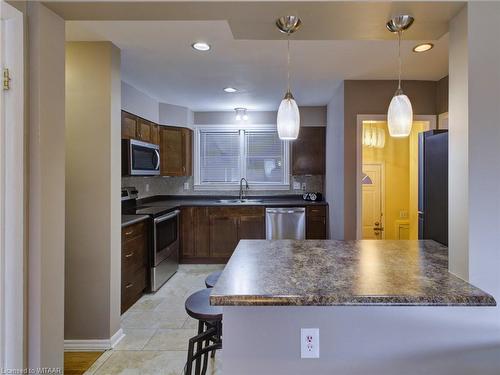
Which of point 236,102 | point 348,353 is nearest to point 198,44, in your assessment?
point 236,102

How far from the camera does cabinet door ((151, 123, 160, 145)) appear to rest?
443cm

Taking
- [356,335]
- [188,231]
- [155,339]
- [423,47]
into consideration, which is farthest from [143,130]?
[356,335]

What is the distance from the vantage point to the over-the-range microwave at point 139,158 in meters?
3.48

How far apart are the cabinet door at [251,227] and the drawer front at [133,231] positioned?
5.45 feet

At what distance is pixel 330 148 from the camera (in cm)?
467

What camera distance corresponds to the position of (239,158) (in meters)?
5.52

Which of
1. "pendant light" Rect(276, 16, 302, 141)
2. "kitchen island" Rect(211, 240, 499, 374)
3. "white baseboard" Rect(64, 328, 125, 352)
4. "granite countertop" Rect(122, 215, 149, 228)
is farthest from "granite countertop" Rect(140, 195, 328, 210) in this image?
"kitchen island" Rect(211, 240, 499, 374)

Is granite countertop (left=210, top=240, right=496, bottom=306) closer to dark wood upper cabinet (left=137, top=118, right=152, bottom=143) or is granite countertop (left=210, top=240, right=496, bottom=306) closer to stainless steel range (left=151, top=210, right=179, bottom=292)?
stainless steel range (left=151, top=210, right=179, bottom=292)

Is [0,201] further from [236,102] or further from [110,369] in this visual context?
[236,102]

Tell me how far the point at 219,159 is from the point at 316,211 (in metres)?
1.86

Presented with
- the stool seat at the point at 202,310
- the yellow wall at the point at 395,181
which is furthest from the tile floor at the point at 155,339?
the yellow wall at the point at 395,181

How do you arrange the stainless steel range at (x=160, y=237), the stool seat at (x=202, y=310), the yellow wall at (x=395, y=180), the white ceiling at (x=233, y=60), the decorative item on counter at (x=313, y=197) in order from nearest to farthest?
the stool seat at (x=202, y=310)
the white ceiling at (x=233, y=60)
the stainless steel range at (x=160, y=237)
the yellow wall at (x=395, y=180)
the decorative item on counter at (x=313, y=197)

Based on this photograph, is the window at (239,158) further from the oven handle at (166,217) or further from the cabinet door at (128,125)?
the cabinet door at (128,125)

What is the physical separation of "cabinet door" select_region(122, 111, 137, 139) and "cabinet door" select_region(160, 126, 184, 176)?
96 cm
